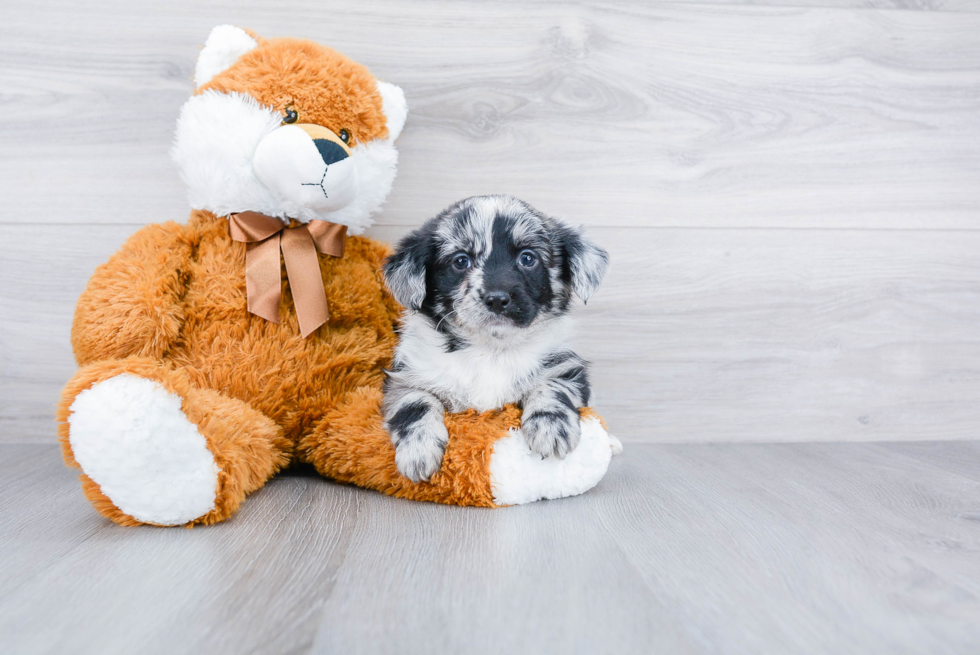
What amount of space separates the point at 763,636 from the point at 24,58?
2.29 metres

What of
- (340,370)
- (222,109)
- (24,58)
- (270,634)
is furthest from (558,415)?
(24,58)

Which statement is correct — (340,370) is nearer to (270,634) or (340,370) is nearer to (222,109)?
(222,109)

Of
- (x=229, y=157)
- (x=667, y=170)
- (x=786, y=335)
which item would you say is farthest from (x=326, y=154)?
(x=786, y=335)

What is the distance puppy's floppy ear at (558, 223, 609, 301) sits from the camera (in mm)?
1521

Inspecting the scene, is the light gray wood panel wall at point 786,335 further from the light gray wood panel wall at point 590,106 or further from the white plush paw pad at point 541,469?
the white plush paw pad at point 541,469

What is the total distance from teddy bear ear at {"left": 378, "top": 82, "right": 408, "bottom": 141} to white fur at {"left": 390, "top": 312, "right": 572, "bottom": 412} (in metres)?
0.56

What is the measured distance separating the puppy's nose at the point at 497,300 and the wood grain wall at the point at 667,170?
2.29 feet

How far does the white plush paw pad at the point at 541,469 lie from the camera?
1.38 metres

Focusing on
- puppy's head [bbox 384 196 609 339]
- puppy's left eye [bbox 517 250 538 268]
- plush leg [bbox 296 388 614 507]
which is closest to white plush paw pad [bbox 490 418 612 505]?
plush leg [bbox 296 388 614 507]

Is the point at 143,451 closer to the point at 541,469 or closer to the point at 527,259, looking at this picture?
the point at 541,469

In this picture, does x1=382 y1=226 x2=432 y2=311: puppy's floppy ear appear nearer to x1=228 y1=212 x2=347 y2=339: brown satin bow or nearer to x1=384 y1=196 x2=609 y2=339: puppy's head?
x1=384 y1=196 x2=609 y2=339: puppy's head

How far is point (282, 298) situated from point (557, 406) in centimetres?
71

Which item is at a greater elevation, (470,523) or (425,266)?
(425,266)

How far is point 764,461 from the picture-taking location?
1.89 metres
